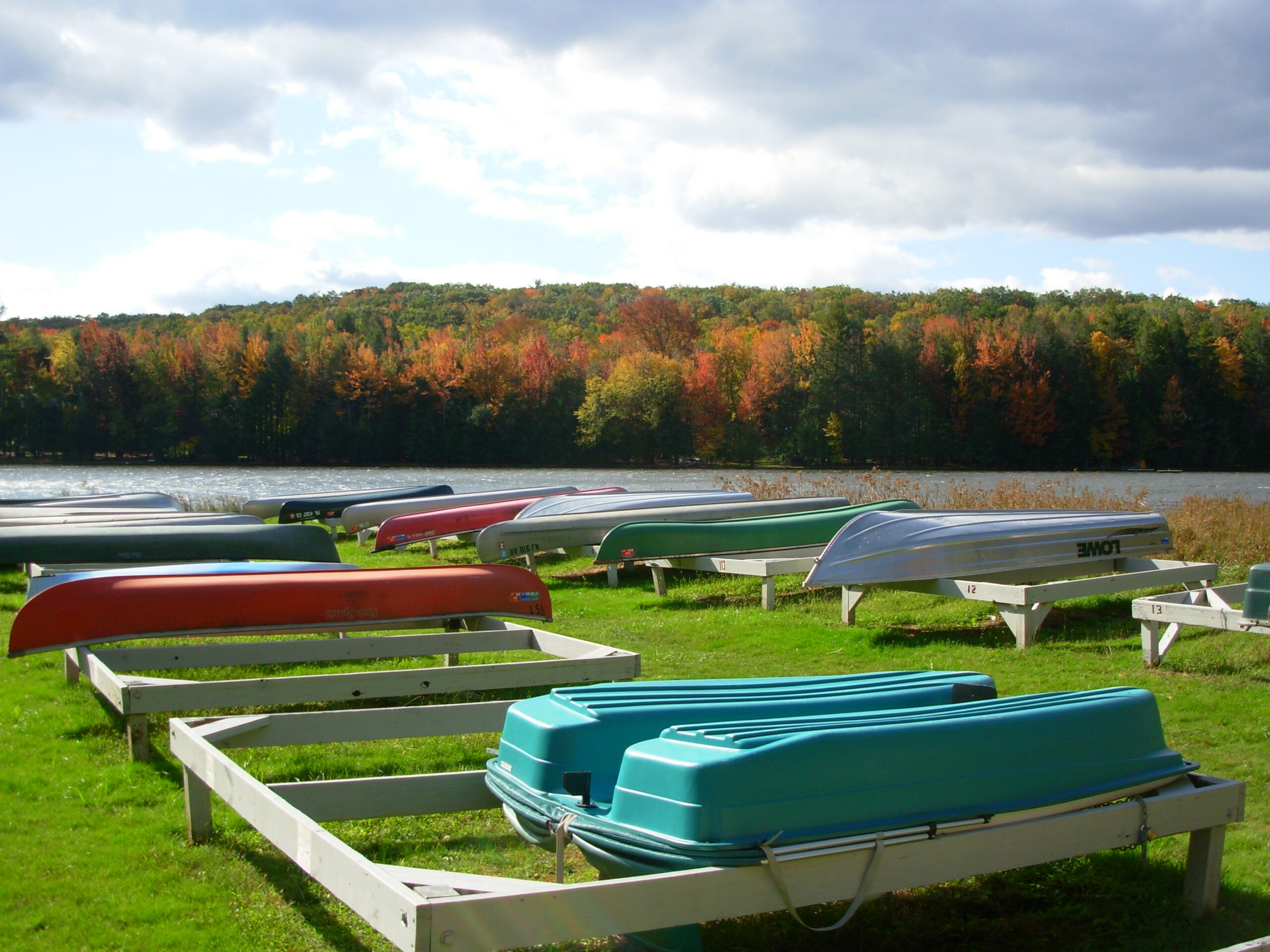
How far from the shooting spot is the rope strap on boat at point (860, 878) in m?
2.54

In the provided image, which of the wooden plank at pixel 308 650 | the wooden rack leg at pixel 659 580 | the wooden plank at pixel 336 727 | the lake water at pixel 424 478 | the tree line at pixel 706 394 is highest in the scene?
the tree line at pixel 706 394

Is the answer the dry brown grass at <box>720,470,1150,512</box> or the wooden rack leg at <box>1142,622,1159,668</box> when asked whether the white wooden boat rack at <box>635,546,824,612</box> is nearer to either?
the dry brown grass at <box>720,470,1150,512</box>

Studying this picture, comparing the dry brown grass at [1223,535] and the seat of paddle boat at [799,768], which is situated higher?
the seat of paddle boat at [799,768]

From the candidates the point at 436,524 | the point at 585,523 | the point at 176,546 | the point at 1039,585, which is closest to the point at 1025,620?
the point at 1039,585

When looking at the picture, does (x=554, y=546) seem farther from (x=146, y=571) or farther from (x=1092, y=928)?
(x=1092, y=928)

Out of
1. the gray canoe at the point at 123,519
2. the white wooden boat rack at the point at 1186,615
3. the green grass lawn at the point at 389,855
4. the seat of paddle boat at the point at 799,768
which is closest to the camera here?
the seat of paddle boat at the point at 799,768

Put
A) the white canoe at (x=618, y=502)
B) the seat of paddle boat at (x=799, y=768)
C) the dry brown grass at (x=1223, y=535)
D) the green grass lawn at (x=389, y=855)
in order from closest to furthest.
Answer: the seat of paddle boat at (x=799, y=768) < the green grass lawn at (x=389, y=855) < the dry brown grass at (x=1223, y=535) < the white canoe at (x=618, y=502)

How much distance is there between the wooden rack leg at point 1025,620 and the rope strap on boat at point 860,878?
17.4 feet

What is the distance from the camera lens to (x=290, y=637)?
323 inches

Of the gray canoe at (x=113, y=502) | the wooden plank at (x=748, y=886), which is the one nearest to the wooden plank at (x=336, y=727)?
the wooden plank at (x=748, y=886)

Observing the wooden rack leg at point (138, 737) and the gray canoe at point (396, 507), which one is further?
the gray canoe at point (396, 507)

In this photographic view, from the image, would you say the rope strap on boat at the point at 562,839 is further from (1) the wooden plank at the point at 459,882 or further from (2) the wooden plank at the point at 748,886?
(2) the wooden plank at the point at 748,886

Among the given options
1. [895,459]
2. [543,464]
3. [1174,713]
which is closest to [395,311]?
[543,464]

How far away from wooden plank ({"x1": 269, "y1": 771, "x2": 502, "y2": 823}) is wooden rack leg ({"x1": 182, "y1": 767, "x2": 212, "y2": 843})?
0.67m
